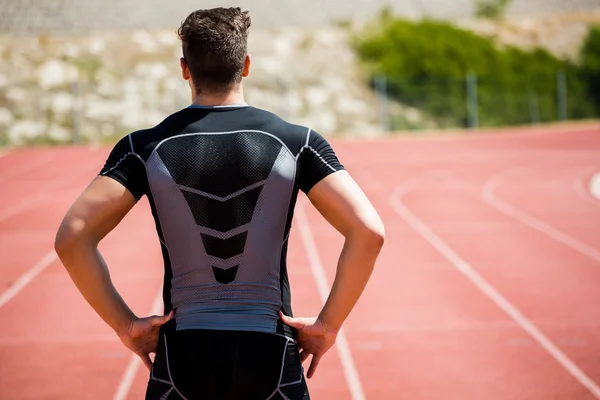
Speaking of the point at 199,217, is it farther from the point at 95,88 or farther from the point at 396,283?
the point at 95,88

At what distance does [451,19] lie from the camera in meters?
39.2

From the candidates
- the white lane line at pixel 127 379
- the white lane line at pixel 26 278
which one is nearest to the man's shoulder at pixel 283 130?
the white lane line at pixel 127 379

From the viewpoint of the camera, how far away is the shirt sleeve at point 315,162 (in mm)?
2025

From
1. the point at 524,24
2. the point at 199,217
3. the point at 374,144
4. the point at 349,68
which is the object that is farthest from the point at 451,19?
the point at 199,217

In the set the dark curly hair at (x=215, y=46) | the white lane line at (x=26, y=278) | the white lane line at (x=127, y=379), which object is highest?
the dark curly hair at (x=215, y=46)

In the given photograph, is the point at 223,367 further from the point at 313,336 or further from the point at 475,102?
the point at 475,102

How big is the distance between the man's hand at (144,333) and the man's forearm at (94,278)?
0.07 feet

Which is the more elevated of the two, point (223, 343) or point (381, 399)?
point (223, 343)

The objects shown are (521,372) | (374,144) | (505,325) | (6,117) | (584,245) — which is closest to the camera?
(521,372)

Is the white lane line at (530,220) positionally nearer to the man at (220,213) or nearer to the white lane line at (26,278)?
the white lane line at (26,278)

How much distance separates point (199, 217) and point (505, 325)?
486 cm

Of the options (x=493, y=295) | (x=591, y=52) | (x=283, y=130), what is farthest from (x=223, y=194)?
(x=591, y=52)

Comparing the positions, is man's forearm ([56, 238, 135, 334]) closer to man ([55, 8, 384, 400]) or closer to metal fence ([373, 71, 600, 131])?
man ([55, 8, 384, 400])

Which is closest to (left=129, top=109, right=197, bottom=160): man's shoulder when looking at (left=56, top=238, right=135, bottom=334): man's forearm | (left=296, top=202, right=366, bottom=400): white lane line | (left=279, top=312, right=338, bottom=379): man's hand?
(left=56, top=238, right=135, bottom=334): man's forearm
